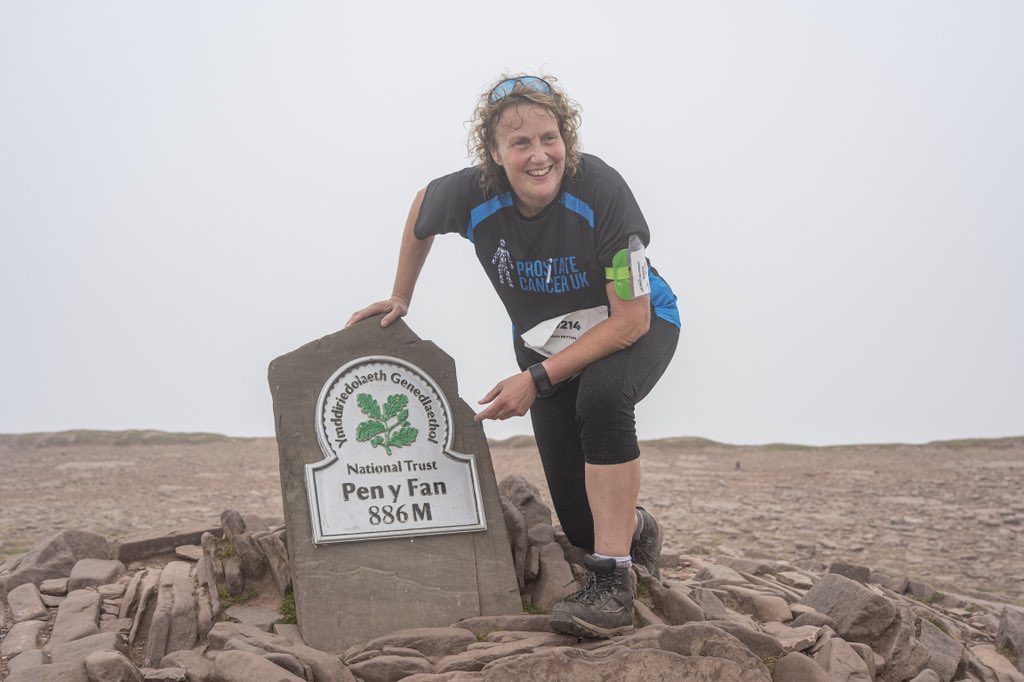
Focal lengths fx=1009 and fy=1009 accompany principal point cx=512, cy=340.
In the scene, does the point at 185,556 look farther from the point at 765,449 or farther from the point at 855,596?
the point at 765,449

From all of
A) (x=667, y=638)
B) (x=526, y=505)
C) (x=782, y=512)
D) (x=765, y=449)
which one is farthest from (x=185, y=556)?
(x=765, y=449)

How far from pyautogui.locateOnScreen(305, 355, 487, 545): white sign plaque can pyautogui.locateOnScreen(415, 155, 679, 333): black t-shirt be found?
766 mm

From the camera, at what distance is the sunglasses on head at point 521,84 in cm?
521

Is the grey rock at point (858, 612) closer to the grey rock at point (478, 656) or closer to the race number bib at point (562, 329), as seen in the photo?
the grey rock at point (478, 656)

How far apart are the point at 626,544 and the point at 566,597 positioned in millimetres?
521

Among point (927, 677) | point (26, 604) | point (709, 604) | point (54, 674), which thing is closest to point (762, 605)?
point (709, 604)

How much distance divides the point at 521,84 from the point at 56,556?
4167mm

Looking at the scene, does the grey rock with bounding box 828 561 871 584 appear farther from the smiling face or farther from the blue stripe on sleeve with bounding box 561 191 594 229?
Answer: the smiling face

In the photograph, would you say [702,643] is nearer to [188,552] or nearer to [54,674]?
[54,674]

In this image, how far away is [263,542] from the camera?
18.8ft

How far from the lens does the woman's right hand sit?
5.82 meters

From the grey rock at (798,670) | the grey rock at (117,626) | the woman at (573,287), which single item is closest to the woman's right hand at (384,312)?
the woman at (573,287)

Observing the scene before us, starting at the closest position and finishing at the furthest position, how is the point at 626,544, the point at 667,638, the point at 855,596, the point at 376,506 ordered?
the point at 667,638, the point at 626,544, the point at 376,506, the point at 855,596

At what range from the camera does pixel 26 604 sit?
19.0 ft
